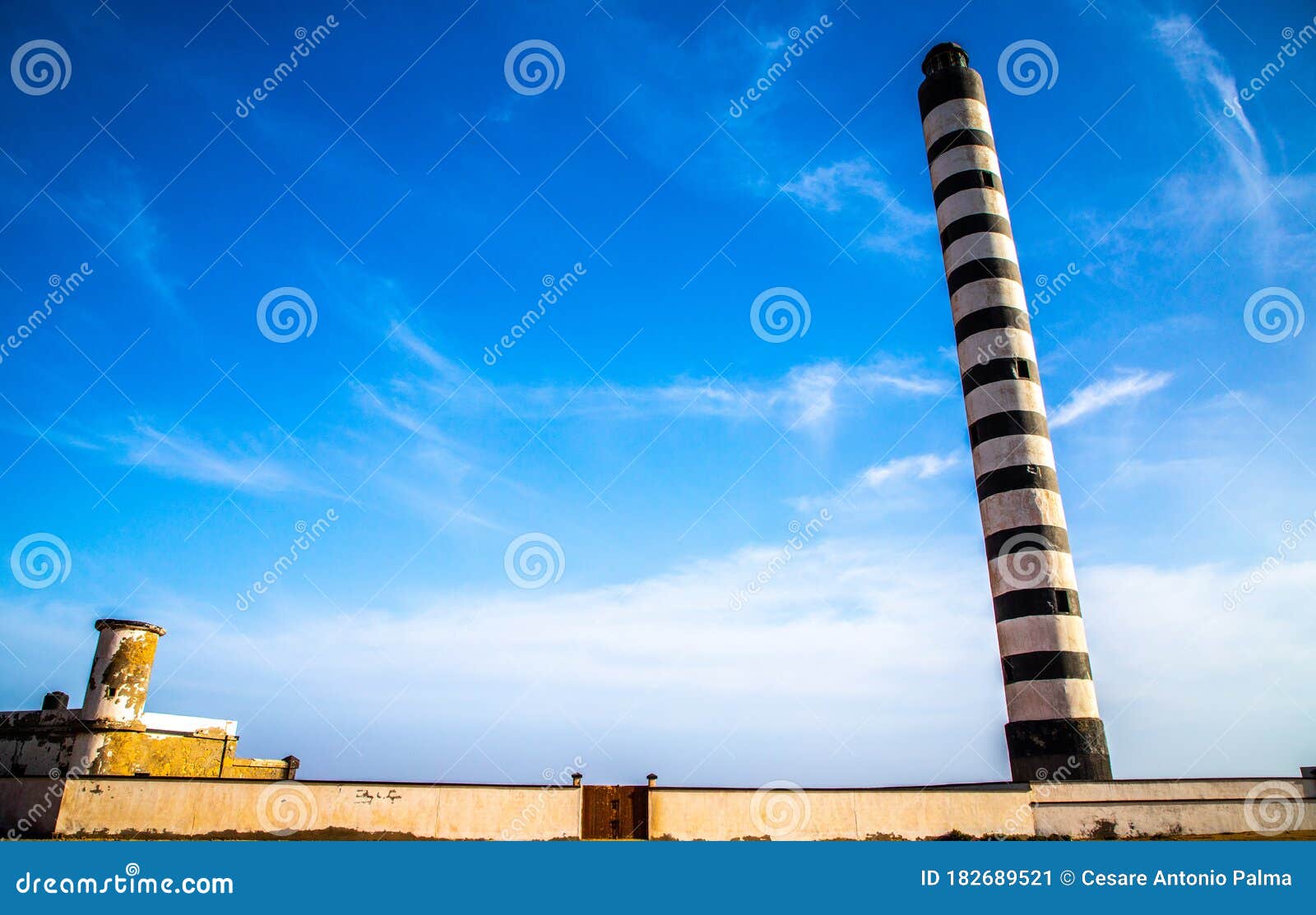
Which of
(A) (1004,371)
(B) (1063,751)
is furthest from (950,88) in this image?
(B) (1063,751)

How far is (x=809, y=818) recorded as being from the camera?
1262 centimetres

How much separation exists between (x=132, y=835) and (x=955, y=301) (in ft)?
65.3

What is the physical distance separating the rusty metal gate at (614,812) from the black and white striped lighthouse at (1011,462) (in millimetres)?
9033

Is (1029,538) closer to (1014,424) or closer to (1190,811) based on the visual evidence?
(1014,424)

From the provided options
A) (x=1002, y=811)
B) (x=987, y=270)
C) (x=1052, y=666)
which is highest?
(x=987, y=270)

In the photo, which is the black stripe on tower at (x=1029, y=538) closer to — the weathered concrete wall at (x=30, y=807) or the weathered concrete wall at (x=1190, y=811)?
the weathered concrete wall at (x=1190, y=811)

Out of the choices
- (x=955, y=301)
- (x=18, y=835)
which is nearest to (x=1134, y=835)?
(x=955, y=301)

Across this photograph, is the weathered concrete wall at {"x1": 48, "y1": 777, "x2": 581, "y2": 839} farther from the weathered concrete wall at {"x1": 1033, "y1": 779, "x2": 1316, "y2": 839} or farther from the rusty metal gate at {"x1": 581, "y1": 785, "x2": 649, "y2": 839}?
the weathered concrete wall at {"x1": 1033, "y1": 779, "x2": 1316, "y2": 839}

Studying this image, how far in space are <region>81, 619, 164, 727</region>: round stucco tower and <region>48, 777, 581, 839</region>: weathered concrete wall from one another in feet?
10.9

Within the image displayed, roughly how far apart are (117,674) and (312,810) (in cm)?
641

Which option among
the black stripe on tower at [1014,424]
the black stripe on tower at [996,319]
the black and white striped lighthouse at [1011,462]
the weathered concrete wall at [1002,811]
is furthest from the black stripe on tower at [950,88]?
the weathered concrete wall at [1002,811]

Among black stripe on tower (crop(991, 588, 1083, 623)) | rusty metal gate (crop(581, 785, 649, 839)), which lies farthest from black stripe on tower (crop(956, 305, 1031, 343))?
rusty metal gate (crop(581, 785, 649, 839))

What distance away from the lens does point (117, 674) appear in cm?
1509

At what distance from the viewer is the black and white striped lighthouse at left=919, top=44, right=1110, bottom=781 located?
1672 centimetres
